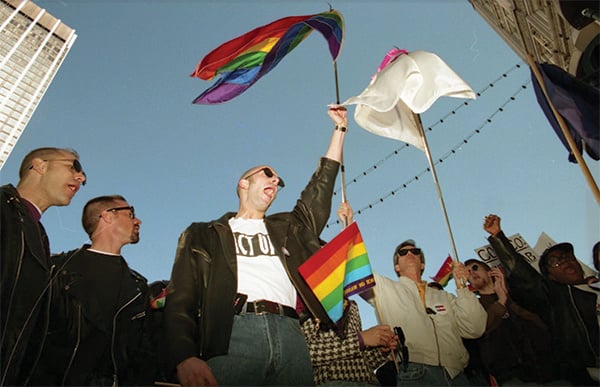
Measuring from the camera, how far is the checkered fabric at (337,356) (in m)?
3.16

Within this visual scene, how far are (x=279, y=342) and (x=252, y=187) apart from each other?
127 centimetres

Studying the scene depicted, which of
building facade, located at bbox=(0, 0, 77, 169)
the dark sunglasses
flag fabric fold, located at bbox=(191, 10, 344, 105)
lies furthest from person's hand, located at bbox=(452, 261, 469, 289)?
building facade, located at bbox=(0, 0, 77, 169)

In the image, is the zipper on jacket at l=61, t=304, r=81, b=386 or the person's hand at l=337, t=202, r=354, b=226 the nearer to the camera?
the zipper on jacket at l=61, t=304, r=81, b=386

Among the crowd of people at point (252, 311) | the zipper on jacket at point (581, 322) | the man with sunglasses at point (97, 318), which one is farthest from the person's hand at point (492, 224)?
the man with sunglasses at point (97, 318)

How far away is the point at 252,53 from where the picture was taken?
17.0 ft

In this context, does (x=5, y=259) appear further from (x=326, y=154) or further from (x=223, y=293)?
(x=326, y=154)

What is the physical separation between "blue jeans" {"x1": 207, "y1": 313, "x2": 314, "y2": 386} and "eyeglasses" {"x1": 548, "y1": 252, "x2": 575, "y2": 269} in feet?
11.4

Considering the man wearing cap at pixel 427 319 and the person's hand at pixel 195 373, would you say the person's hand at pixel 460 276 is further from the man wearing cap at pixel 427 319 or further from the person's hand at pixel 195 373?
the person's hand at pixel 195 373

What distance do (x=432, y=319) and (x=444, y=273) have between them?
105 inches

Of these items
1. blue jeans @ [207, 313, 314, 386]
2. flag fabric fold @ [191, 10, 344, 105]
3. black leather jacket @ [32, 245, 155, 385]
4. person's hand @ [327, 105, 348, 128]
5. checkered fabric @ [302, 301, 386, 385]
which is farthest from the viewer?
flag fabric fold @ [191, 10, 344, 105]

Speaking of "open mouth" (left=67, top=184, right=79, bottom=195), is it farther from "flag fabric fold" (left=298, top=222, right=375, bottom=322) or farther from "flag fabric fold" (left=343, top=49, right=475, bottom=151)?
"flag fabric fold" (left=343, top=49, right=475, bottom=151)

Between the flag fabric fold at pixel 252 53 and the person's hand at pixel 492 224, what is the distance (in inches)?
99.2

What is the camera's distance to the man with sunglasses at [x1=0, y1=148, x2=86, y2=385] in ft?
8.13

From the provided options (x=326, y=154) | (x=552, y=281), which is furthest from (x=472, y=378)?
(x=326, y=154)
